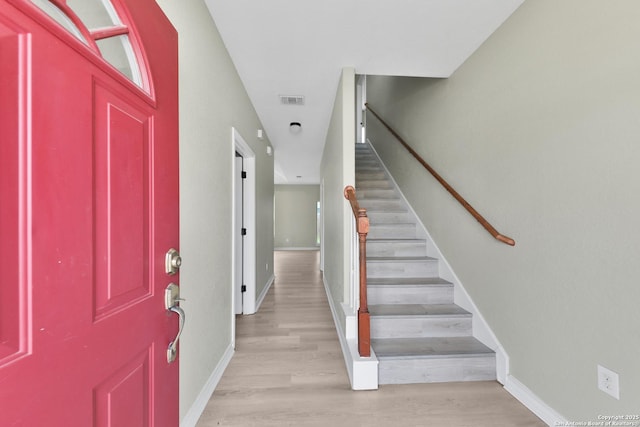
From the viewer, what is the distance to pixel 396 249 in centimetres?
295

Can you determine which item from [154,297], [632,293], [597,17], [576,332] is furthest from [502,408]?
Answer: [597,17]

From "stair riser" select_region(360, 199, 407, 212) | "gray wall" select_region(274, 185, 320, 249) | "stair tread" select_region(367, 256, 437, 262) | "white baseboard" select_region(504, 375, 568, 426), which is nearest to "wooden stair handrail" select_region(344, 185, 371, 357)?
"stair tread" select_region(367, 256, 437, 262)

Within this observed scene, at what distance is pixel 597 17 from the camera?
128 cm

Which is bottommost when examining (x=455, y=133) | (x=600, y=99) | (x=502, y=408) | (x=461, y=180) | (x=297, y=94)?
(x=502, y=408)

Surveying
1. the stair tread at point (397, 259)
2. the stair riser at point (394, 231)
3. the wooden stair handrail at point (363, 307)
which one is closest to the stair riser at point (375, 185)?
the stair riser at point (394, 231)

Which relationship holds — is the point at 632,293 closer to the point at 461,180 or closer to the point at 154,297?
the point at 461,180

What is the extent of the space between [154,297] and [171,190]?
1.24 feet

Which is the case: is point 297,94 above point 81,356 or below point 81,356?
above

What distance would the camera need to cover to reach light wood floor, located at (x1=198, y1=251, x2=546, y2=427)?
156 centimetres

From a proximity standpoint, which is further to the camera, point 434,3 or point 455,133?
point 455,133

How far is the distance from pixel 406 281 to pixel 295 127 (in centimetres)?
262

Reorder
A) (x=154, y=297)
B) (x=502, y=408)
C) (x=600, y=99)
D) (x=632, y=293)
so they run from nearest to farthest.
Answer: (x=154, y=297)
(x=632, y=293)
(x=600, y=99)
(x=502, y=408)

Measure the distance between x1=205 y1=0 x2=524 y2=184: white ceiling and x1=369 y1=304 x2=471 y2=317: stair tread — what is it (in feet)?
6.92

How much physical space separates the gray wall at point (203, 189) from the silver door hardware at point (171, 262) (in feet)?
1.33
